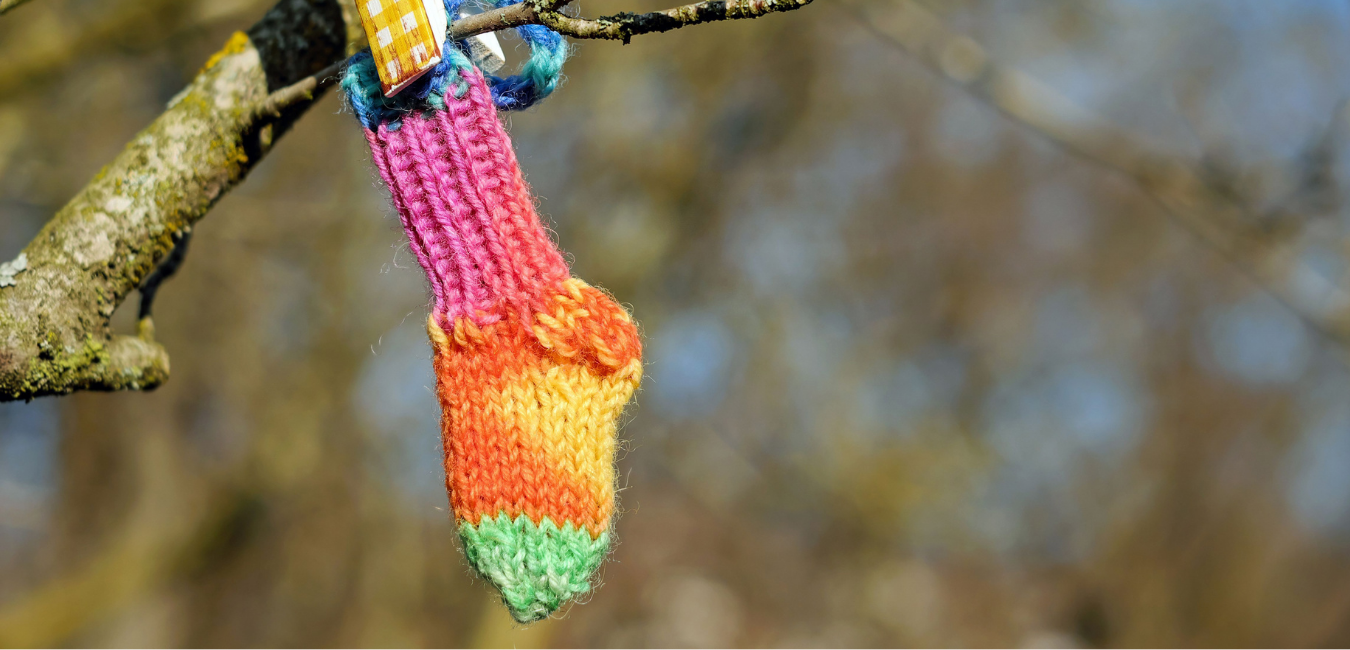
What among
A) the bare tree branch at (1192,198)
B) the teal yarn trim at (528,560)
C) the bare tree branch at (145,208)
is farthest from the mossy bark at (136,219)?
the bare tree branch at (1192,198)

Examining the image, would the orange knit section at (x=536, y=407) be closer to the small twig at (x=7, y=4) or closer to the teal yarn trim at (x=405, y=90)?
the teal yarn trim at (x=405, y=90)

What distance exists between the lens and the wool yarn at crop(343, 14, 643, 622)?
27.7 inches

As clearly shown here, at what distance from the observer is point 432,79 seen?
2.25 ft

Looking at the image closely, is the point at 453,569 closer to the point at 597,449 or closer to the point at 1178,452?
the point at 597,449

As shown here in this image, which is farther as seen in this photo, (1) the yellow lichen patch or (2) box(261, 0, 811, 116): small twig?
(1) the yellow lichen patch

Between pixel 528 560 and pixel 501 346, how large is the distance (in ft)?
0.61

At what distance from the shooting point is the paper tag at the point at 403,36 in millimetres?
636

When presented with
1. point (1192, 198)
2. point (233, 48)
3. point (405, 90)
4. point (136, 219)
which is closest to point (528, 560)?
point (405, 90)

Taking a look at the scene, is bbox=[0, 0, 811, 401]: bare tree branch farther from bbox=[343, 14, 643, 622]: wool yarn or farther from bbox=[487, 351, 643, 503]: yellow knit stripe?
bbox=[487, 351, 643, 503]: yellow knit stripe

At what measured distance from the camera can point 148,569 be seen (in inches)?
151

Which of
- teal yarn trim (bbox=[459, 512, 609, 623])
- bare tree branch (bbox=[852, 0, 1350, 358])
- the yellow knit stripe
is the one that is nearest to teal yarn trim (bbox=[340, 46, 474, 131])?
the yellow knit stripe

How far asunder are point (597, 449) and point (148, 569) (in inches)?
159

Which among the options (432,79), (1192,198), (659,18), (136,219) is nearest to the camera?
(659,18)

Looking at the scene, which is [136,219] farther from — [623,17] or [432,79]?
[623,17]
